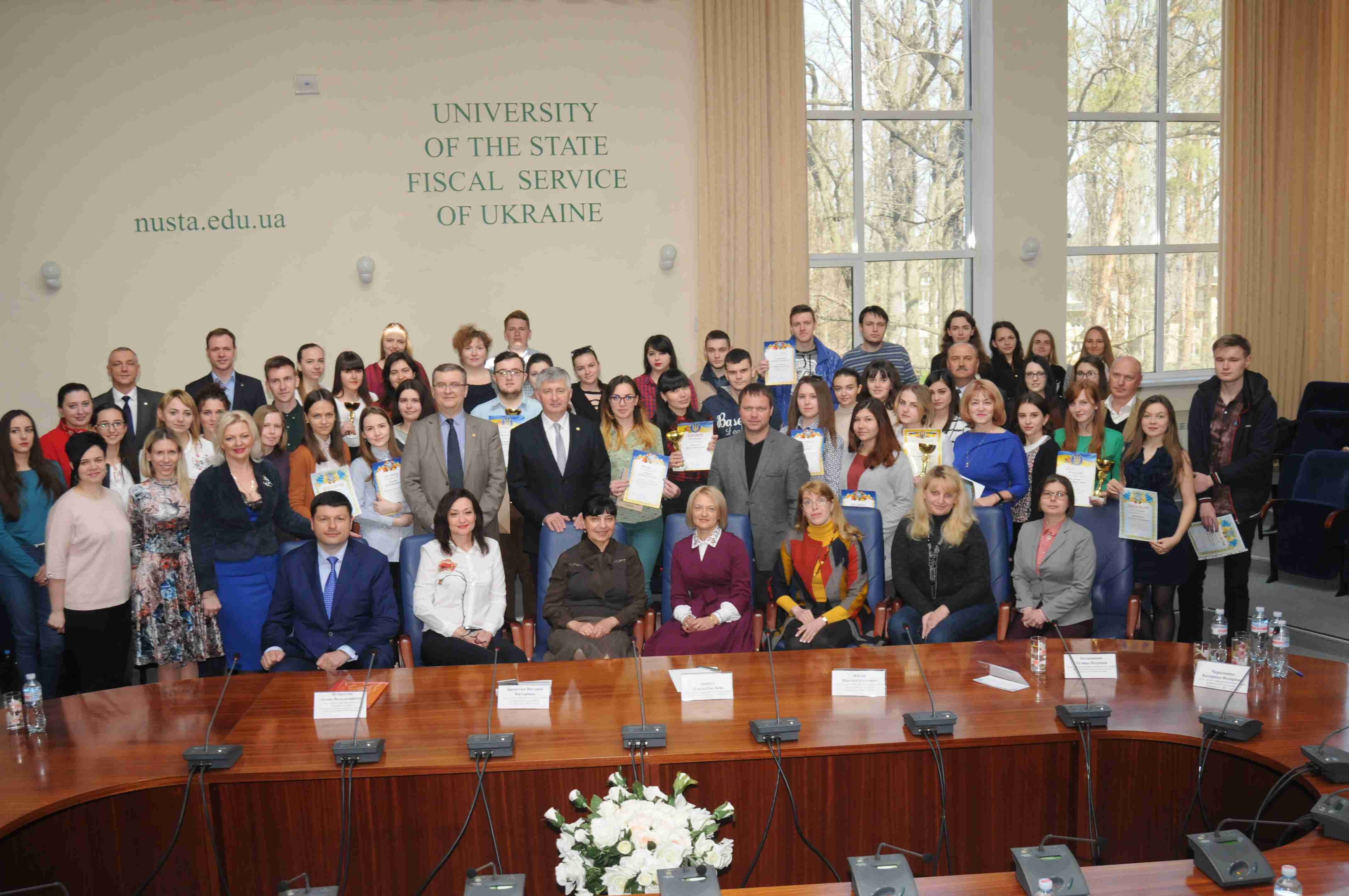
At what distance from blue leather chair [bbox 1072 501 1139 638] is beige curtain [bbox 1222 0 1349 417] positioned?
573 cm

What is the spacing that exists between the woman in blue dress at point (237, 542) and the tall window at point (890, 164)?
543cm

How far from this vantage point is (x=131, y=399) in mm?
6016

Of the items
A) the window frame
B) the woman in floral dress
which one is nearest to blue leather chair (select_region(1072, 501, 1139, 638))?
the window frame

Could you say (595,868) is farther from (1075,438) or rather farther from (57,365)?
(57,365)

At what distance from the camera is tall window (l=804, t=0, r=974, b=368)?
28.4 feet

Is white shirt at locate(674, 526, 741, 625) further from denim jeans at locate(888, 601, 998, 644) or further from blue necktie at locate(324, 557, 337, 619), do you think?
blue necktie at locate(324, 557, 337, 619)

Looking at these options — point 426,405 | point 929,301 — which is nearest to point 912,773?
point 426,405

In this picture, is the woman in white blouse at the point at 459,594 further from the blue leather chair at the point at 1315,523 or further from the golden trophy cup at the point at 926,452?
the blue leather chair at the point at 1315,523

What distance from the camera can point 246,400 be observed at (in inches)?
242

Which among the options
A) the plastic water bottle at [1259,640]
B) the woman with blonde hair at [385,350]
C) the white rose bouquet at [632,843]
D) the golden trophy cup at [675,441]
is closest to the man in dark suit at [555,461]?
the golden trophy cup at [675,441]

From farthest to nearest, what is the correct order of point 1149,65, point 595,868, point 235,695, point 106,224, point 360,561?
point 1149,65
point 106,224
point 360,561
point 235,695
point 595,868

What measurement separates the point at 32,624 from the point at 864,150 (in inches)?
282

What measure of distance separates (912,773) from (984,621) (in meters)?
1.66

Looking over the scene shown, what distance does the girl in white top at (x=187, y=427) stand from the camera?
502cm
